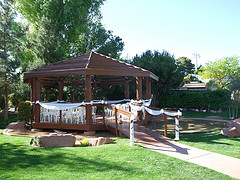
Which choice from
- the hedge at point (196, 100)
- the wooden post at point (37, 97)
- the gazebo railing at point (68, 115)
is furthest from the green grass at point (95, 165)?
the hedge at point (196, 100)

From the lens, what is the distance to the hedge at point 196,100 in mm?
17422

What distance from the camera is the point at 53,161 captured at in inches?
172

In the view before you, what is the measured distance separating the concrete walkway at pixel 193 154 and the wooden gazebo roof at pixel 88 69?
11.2 ft

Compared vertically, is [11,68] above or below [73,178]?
above

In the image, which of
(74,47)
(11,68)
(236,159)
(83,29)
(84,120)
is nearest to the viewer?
(236,159)

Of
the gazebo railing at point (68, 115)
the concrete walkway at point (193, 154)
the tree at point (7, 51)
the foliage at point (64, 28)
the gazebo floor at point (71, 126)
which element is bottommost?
the concrete walkway at point (193, 154)

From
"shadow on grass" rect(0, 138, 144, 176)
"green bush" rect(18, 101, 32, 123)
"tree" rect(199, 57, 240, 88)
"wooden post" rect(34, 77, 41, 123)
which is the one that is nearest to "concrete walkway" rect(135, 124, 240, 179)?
"shadow on grass" rect(0, 138, 144, 176)

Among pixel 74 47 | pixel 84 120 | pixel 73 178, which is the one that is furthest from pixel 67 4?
pixel 73 178

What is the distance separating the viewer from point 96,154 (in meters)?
4.96

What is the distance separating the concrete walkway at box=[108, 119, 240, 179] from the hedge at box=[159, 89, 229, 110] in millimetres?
12624

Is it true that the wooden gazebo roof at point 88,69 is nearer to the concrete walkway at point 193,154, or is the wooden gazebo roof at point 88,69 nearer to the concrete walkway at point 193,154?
the concrete walkway at point 193,154

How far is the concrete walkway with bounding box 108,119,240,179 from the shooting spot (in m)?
4.21

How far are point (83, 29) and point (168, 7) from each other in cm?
1028

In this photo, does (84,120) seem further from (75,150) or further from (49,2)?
(49,2)
